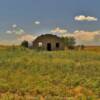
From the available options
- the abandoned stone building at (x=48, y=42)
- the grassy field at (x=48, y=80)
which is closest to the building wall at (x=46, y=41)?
the abandoned stone building at (x=48, y=42)

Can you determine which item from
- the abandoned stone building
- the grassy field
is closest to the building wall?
the abandoned stone building

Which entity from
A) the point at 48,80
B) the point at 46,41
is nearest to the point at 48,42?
the point at 46,41

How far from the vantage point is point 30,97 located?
1741 centimetres

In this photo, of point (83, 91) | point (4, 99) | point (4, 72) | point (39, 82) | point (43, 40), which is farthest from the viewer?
point (43, 40)

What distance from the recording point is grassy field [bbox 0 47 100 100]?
18.3 meters

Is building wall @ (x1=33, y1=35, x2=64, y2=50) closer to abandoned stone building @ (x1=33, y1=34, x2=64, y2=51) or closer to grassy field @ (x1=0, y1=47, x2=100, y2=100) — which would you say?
abandoned stone building @ (x1=33, y1=34, x2=64, y2=51)

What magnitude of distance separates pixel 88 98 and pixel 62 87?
13.8 feet

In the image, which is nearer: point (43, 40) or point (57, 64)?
point (57, 64)

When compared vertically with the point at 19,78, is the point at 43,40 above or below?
above

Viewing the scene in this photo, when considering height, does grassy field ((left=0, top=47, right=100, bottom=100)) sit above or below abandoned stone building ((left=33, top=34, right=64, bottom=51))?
below

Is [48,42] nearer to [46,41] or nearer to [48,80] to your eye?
[46,41]

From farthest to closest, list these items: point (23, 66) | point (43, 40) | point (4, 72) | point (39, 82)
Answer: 1. point (43, 40)
2. point (23, 66)
3. point (4, 72)
4. point (39, 82)

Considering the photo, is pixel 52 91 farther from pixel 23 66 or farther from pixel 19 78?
pixel 23 66

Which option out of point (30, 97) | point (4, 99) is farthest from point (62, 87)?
point (4, 99)
